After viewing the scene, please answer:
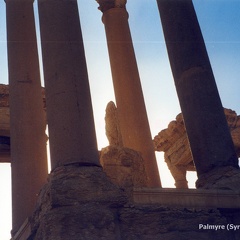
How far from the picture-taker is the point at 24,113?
51.5 ft

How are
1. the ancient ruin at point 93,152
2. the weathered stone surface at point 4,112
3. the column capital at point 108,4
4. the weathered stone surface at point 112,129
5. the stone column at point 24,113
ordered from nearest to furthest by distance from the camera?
1. the ancient ruin at point 93,152
2. the stone column at point 24,113
3. the weathered stone surface at point 112,129
4. the column capital at point 108,4
5. the weathered stone surface at point 4,112

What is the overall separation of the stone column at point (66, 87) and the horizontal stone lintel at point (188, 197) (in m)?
1.45

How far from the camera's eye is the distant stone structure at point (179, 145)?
30.0 meters

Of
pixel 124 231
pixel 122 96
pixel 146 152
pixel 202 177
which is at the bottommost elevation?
pixel 124 231

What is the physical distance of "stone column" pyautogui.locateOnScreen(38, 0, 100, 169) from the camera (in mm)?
10453

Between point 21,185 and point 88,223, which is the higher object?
point 21,185

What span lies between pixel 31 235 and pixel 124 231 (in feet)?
7.75

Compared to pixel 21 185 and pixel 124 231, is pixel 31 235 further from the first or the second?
pixel 21 185

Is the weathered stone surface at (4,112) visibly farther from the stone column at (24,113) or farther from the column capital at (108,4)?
the stone column at (24,113)

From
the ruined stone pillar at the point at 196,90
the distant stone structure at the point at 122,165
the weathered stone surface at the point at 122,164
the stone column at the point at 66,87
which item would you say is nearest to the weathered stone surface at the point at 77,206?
the stone column at the point at 66,87

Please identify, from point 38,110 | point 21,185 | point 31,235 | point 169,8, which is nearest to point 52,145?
point 31,235

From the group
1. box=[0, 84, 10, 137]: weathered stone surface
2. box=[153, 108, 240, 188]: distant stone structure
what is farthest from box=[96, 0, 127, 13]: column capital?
box=[153, 108, 240, 188]: distant stone structure

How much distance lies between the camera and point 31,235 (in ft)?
33.6

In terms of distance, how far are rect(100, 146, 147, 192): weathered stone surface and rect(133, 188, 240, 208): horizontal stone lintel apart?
173cm
